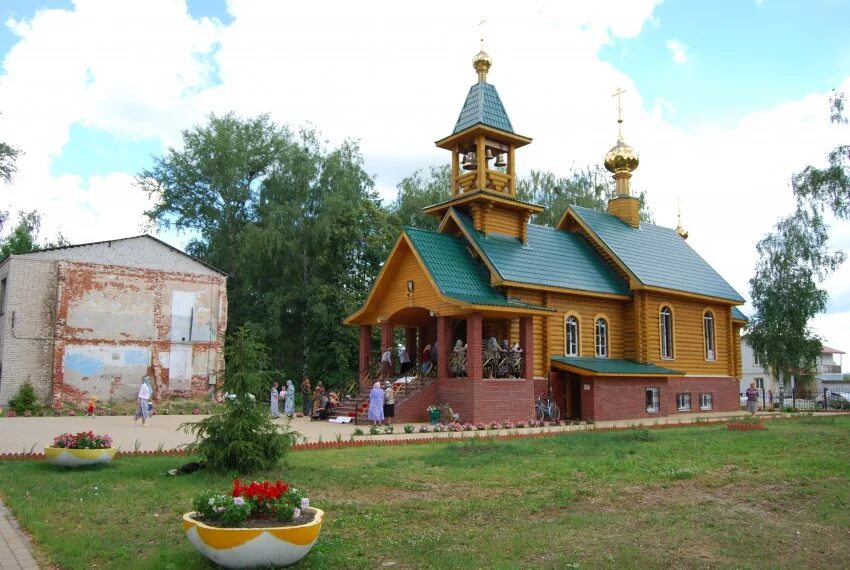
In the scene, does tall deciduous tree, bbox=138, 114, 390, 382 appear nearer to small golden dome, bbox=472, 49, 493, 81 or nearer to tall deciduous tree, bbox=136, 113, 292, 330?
tall deciduous tree, bbox=136, 113, 292, 330

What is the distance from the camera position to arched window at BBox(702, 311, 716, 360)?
102 ft

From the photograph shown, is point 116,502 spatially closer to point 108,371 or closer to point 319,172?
point 108,371

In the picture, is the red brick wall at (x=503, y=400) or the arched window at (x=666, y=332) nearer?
the red brick wall at (x=503, y=400)

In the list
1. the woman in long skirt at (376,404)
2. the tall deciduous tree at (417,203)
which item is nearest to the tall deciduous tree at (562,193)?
the tall deciduous tree at (417,203)

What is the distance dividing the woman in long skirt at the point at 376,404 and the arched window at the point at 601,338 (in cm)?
973

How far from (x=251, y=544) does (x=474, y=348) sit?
15.8 metres

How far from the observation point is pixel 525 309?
73.3ft

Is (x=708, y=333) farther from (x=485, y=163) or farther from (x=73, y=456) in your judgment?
(x=73, y=456)

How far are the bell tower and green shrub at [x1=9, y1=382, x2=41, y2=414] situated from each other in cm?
1641

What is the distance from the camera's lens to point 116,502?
29.7 ft

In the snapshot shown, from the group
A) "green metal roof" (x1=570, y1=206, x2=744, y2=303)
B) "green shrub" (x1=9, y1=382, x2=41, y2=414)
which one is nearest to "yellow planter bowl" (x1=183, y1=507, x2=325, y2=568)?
"green metal roof" (x1=570, y1=206, x2=744, y2=303)

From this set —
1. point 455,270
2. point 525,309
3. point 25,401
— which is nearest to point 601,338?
point 525,309

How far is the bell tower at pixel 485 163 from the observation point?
83.1 ft

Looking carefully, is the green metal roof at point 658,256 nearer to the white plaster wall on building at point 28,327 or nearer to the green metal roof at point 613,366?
the green metal roof at point 613,366
